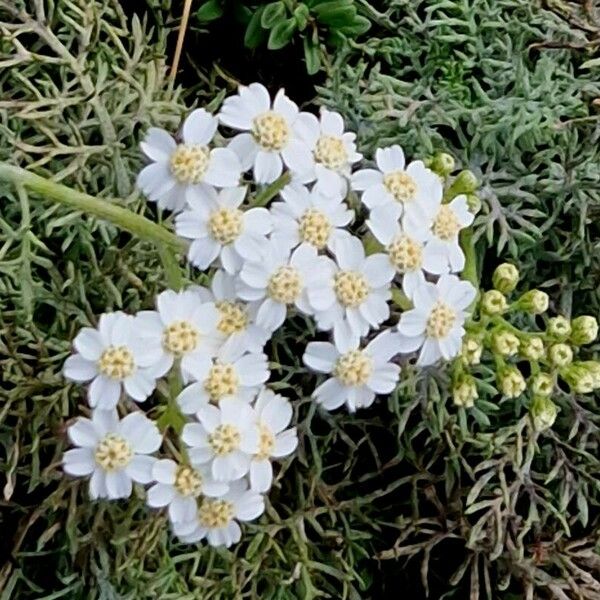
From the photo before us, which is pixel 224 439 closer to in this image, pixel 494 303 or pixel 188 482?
pixel 188 482

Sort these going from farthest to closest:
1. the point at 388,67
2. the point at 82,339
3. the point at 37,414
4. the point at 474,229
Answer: the point at 388,67, the point at 474,229, the point at 37,414, the point at 82,339

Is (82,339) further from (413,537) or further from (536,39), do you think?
(536,39)

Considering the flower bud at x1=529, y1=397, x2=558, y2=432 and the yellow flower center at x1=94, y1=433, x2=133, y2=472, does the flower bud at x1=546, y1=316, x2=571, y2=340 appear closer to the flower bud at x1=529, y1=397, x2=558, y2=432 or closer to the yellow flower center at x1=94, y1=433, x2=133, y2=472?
the flower bud at x1=529, y1=397, x2=558, y2=432

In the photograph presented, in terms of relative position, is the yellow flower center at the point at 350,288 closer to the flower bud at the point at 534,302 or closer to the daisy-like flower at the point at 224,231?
the daisy-like flower at the point at 224,231

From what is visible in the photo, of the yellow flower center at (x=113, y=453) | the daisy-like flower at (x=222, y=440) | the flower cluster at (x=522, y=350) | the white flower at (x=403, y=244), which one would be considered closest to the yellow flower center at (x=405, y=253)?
the white flower at (x=403, y=244)

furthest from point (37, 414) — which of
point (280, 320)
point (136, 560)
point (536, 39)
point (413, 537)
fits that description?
point (536, 39)

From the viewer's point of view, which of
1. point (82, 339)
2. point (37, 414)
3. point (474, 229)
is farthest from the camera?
point (474, 229)
